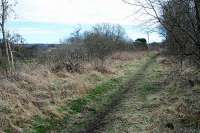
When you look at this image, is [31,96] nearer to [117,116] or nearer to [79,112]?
[79,112]

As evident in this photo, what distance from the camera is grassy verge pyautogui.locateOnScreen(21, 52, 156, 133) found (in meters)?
13.3

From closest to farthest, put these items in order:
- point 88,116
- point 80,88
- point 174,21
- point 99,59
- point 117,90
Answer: point 174,21
point 88,116
point 80,88
point 117,90
point 99,59

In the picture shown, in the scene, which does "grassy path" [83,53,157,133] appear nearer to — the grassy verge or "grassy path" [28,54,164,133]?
"grassy path" [28,54,164,133]

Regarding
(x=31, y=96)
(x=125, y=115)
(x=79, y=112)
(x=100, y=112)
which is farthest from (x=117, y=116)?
(x=31, y=96)

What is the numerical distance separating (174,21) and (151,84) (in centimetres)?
1197

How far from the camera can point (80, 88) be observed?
20.5m

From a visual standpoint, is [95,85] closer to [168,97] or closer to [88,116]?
[168,97]

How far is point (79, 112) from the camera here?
16.1 metres

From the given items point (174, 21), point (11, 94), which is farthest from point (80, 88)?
point (174, 21)

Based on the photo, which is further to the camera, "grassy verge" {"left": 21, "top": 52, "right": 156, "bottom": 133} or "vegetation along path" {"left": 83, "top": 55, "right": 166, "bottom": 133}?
"grassy verge" {"left": 21, "top": 52, "right": 156, "bottom": 133}

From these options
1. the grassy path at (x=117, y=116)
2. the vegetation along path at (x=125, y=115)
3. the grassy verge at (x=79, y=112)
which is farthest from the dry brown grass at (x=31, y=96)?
the vegetation along path at (x=125, y=115)

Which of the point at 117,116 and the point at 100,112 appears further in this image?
the point at 100,112

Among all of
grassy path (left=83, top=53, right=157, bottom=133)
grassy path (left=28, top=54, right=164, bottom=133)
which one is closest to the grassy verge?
grassy path (left=28, top=54, right=164, bottom=133)

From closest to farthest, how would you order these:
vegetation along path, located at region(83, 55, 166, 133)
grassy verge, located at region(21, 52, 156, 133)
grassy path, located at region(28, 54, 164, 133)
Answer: vegetation along path, located at region(83, 55, 166, 133) < grassy path, located at region(28, 54, 164, 133) < grassy verge, located at region(21, 52, 156, 133)
